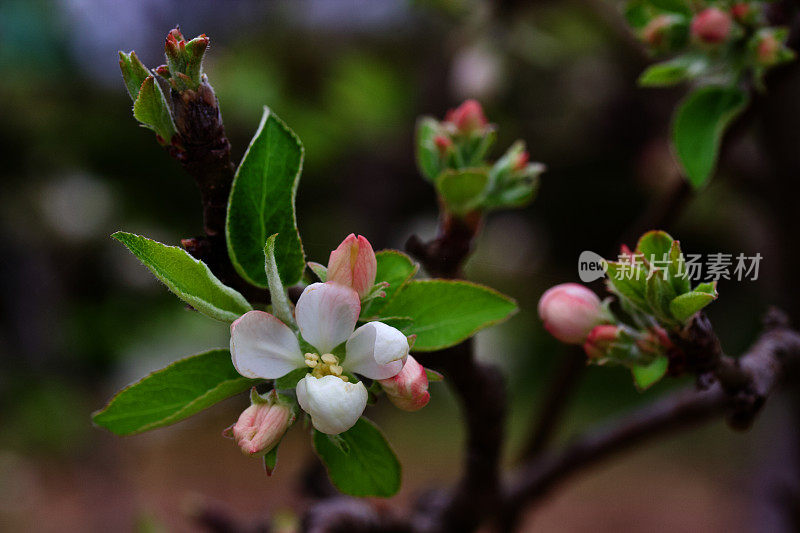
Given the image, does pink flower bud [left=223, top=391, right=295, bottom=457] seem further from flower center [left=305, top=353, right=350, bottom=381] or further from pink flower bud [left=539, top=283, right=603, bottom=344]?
pink flower bud [left=539, top=283, right=603, bottom=344]

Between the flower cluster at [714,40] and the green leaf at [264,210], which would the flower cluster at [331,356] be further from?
the flower cluster at [714,40]

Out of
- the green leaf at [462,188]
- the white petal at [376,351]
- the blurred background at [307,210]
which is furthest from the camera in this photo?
the blurred background at [307,210]

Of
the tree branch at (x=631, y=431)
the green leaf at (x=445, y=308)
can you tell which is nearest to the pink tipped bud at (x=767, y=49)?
the tree branch at (x=631, y=431)

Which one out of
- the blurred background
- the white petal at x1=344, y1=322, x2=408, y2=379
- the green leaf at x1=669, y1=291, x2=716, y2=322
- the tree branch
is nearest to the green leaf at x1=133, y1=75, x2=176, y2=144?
the white petal at x1=344, y1=322, x2=408, y2=379

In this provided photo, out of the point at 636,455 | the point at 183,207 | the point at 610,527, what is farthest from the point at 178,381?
the point at 636,455

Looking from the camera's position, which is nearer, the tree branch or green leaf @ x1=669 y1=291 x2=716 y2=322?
green leaf @ x1=669 y1=291 x2=716 y2=322

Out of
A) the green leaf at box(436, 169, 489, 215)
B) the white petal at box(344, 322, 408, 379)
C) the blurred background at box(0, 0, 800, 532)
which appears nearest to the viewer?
the white petal at box(344, 322, 408, 379)

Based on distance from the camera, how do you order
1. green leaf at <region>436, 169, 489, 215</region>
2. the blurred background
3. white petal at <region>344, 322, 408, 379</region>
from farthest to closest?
the blurred background < green leaf at <region>436, 169, 489, 215</region> < white petal at <region>344, 322, 408, 379</region>
